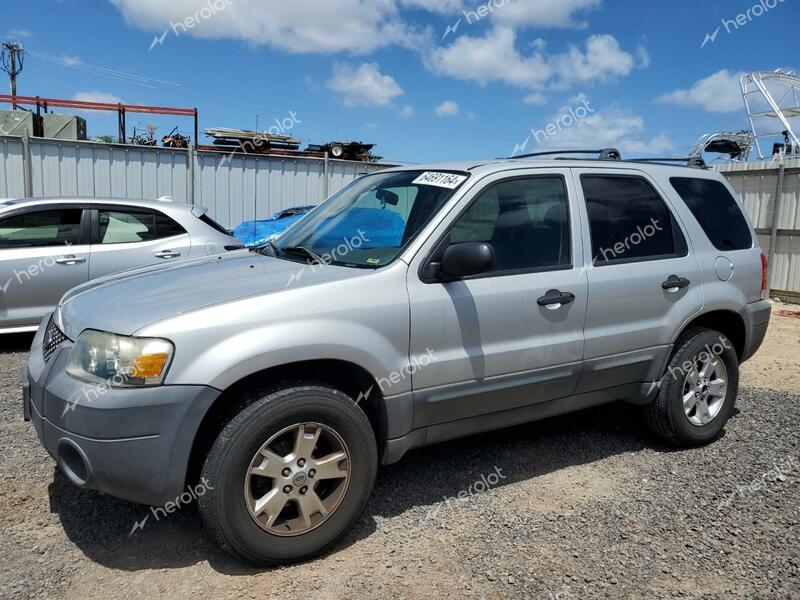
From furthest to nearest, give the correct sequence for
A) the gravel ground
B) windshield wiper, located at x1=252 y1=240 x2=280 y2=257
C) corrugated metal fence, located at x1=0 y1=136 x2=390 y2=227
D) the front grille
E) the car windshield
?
corrugated metal fence, located at x1=0 y1=136 x2=390 y2=227
windshield wiper, located at x1=252 y1=240 x2=280 y2=257
the car windshield
the front grille
the gravel ground

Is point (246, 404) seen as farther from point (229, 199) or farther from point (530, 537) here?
point (229, 199)

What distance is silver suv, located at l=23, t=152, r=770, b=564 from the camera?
8.73 ft

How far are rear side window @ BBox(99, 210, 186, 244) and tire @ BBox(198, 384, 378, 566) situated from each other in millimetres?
4867

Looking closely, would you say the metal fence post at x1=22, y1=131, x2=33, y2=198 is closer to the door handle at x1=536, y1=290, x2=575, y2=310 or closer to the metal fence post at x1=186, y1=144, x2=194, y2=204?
the metal fence post at x1=186, y1=144, x2=194, y2=204

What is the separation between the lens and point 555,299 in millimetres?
3551

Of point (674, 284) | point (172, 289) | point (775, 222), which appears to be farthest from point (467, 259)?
point (775, 222)

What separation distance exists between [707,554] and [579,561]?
0.65 metres

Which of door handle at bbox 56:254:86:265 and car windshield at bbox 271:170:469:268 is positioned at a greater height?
car windshield at bbox 271:170:469:268

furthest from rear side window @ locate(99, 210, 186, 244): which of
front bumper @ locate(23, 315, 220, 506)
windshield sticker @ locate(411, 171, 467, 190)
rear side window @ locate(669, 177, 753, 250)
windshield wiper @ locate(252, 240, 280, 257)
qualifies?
rear side window @ locate(669, 177, 753, 250)

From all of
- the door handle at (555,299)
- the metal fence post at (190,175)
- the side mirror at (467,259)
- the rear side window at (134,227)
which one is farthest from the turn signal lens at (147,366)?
the metal fence post at (190,175)

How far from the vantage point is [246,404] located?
2.78m

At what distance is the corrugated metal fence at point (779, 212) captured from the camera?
37.4ft

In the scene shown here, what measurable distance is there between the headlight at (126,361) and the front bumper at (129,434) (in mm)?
36

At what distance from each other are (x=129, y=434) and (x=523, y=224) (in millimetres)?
2293
